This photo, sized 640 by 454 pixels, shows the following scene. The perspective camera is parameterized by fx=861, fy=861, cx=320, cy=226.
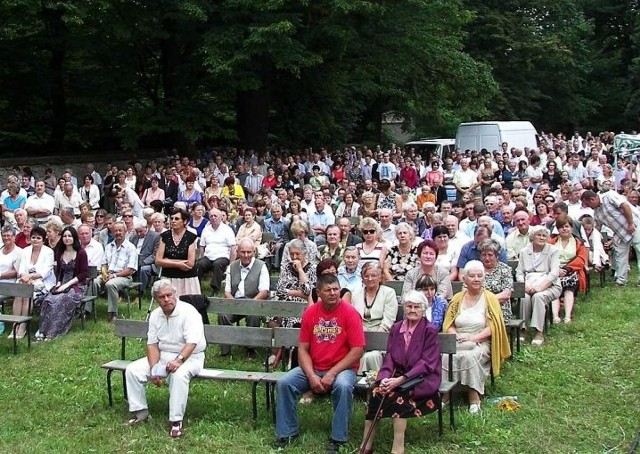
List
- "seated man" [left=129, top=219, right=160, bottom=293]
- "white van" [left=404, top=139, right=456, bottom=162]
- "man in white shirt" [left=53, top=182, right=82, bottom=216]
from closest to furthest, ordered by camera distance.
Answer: "seated man" [left=129, top=219, right=160, bottom=293] → "man in white shirt" [left=53, top=182, right=82, bottom=216] → "white van" [left=404, top=139, right=456, bottom=162]

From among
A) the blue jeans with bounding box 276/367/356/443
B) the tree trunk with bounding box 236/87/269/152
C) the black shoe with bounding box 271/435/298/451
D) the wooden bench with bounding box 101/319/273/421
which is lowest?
the black shoe with bounding box 271/435/298/451

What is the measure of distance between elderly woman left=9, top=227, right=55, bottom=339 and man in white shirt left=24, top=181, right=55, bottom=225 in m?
3.53

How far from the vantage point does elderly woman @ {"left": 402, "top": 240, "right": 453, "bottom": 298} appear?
324 inches

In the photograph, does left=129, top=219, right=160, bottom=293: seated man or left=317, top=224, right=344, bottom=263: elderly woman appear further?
left=129, top=219, right=160, bottom=293: seated man

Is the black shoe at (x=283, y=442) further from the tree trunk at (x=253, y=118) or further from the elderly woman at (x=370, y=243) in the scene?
the tree trunk at (x=253, y=118)

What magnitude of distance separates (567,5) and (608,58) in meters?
6.19

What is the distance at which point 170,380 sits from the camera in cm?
693

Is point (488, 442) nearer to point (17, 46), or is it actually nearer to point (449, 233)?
point (449, 233)

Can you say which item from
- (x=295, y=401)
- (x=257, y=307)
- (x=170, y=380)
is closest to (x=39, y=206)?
(x=257, y=307)

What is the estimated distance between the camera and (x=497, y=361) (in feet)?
24.2

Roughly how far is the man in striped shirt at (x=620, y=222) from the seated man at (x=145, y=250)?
5972 millimetres

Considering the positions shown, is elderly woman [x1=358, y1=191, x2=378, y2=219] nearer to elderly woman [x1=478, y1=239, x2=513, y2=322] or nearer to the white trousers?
elderly woman [x1=478, y1=239, x2=513, y2=322]

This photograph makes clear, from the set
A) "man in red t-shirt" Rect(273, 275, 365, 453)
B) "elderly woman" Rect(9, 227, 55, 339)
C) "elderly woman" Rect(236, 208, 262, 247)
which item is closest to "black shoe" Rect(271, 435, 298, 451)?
"man in red t-shirt" Rect(273, 275, 365, 453)

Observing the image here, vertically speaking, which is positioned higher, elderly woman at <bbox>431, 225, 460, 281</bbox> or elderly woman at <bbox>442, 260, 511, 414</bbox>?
elderly woman at <bbox>431, 225, 460, 281</bbox>
